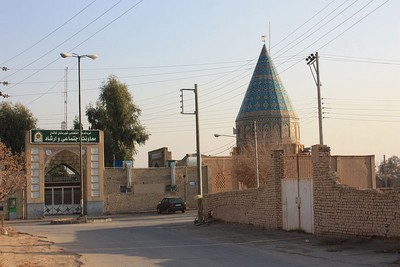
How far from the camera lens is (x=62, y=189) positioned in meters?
55.6

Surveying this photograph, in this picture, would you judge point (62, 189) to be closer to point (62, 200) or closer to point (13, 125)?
point (62, 200)

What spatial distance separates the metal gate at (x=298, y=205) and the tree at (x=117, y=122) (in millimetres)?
46764

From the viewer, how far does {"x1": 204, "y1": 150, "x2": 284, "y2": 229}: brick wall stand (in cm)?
2391

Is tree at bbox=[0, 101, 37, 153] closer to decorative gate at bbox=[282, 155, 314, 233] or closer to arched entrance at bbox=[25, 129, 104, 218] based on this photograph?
arched entrance at bbox=[25, 129, 104, 218]

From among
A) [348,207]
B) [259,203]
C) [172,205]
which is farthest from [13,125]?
[348,207]

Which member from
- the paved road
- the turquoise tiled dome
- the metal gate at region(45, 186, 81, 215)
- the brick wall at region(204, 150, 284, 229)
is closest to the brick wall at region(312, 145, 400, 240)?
the paved road

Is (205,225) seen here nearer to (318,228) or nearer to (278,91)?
(318,228)

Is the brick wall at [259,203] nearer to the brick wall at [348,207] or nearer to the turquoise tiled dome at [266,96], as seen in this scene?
the brick wall at [348,207]

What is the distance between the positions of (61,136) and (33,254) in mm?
34429

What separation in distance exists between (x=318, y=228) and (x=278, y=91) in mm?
55073

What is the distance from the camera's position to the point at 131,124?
2758 inches

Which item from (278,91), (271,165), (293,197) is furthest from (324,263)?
(278,91)

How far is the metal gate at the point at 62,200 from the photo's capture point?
54.8 metres

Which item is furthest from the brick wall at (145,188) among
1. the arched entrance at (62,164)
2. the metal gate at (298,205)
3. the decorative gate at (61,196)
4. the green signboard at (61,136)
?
the metal gate at (298,205)
